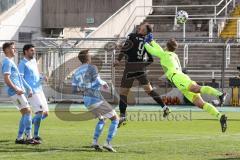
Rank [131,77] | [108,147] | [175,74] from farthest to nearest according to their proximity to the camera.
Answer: [131,77] → [175,74] → [108,147]

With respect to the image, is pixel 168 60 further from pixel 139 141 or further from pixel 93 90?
pixel 93 90

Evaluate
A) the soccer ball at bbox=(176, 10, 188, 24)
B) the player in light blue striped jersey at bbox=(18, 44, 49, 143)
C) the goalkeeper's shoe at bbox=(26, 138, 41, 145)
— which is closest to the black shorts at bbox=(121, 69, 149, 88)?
the player in light blue striped jersey at bbox=(18, 44, 49, 143)

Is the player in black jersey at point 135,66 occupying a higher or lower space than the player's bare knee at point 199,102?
higher

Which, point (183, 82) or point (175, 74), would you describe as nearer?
point (183, 82)

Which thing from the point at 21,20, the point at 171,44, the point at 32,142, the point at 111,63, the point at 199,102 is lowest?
the point at 32,142

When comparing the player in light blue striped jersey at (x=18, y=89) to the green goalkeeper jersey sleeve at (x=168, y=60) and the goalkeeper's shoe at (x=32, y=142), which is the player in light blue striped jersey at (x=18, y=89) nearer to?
the goalkeeper's shoe at (x=32, y=142)

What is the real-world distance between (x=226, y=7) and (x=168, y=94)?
9.88 meters

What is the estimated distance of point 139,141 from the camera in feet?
50.3

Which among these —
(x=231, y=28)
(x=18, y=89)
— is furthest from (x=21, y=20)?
(x=18, y=89)

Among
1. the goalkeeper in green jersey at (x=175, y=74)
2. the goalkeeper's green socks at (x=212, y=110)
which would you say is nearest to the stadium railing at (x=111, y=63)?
the goalkeeper in green jersey at (x=175, y=74)

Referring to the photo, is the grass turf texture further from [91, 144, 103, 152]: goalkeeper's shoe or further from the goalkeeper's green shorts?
the goalkeeper's green shorts

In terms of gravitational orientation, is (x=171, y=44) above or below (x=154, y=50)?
above

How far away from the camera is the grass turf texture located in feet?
41.5

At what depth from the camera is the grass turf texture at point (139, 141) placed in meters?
12.7
